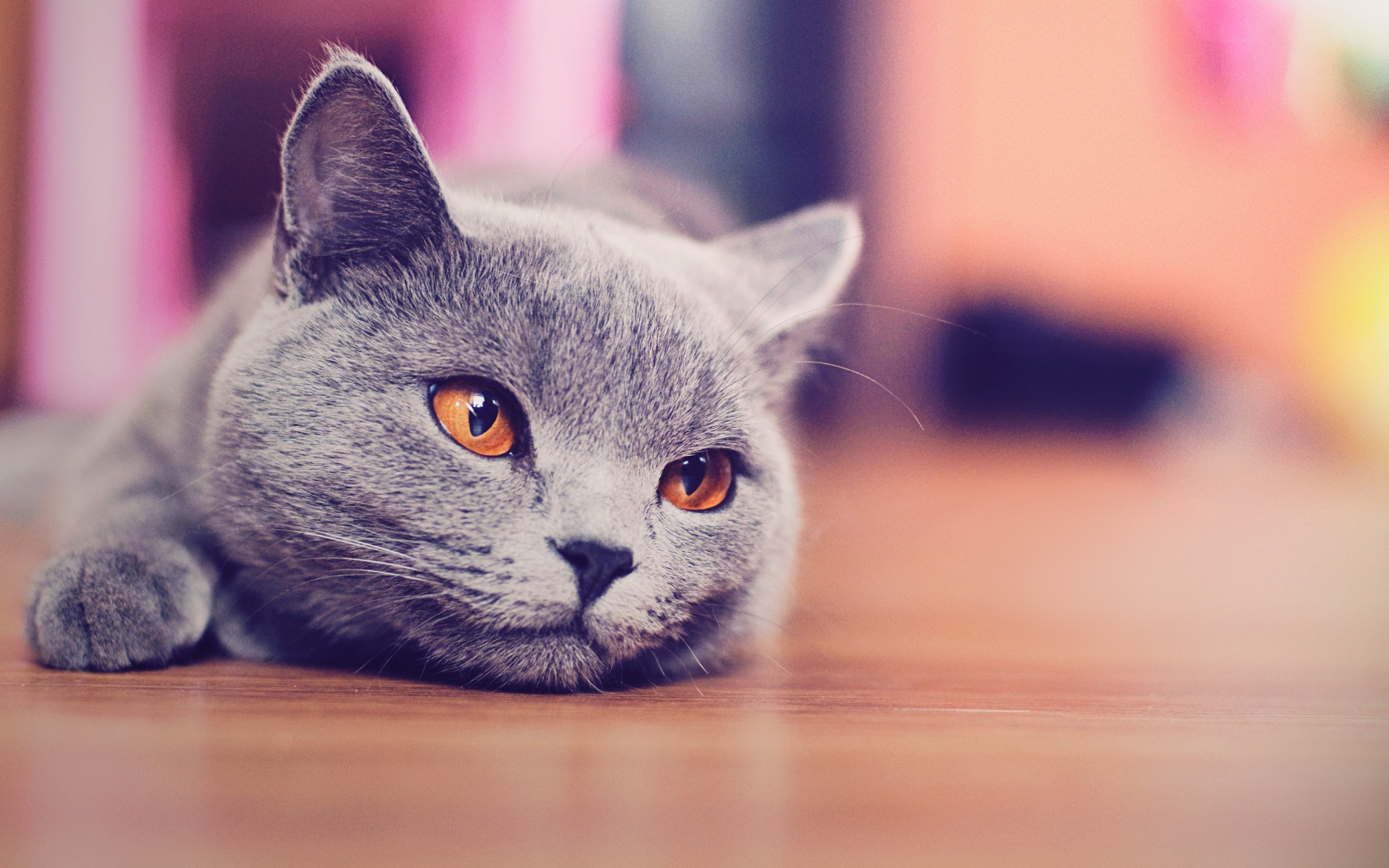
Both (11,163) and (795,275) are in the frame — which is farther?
(11,163)

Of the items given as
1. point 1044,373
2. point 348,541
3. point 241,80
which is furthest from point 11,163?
point 1044,373

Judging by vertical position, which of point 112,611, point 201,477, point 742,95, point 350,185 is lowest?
point 112,611

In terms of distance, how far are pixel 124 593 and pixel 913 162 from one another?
81.6 inches

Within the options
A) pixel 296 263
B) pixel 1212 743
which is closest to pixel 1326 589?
pixel 1212 743

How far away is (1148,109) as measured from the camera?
2523 mm

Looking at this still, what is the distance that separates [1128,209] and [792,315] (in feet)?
6.61

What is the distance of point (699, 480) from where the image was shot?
2.77 feet

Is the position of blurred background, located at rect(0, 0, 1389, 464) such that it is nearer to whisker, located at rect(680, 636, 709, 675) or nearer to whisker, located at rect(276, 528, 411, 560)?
whisker, located at rect(276, 528, 411, 560)

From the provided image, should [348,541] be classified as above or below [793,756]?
above

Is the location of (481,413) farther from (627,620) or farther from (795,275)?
(795,275)

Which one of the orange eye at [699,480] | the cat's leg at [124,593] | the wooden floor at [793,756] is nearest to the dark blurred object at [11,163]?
the wooden floor at [793,756]

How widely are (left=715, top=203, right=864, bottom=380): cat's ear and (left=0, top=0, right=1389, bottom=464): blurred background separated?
143mm

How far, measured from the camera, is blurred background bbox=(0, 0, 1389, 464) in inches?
52.2

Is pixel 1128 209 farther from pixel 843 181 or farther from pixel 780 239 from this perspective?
pixel 780 239
